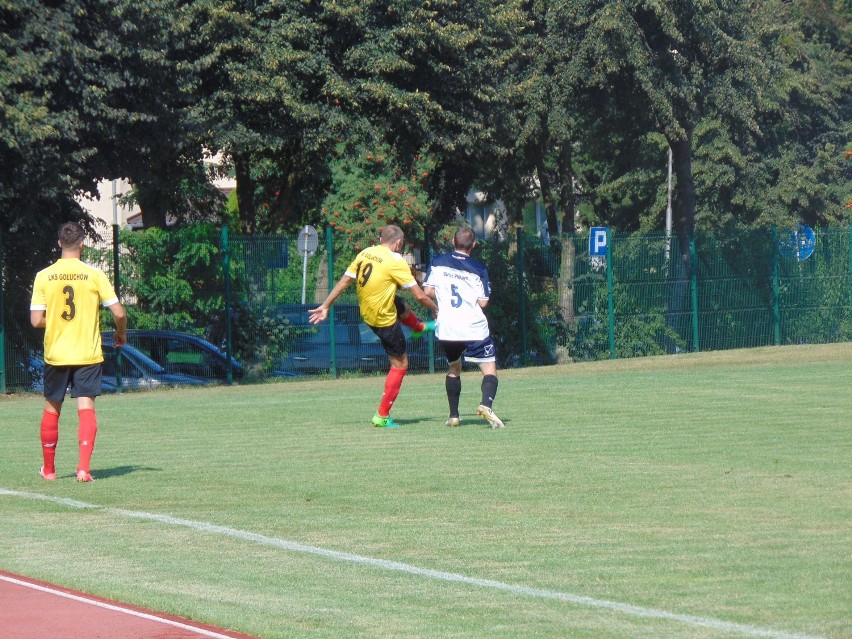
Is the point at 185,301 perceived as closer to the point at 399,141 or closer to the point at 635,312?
the point at 399,141

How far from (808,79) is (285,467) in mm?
36637

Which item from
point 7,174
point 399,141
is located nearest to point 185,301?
point 7,174

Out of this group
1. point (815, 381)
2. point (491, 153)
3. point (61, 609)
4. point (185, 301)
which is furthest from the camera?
point (491, 153)

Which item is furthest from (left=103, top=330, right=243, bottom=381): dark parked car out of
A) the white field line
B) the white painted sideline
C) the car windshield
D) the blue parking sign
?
the white field line

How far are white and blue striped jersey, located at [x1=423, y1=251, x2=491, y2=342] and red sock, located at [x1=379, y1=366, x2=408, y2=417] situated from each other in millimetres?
638

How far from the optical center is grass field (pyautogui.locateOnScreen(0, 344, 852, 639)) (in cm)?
625

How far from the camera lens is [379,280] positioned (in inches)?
552

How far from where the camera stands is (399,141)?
28.4 meters

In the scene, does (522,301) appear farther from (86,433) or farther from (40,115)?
(86,433)

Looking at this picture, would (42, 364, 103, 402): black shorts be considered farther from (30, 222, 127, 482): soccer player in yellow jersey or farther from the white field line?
the white field line

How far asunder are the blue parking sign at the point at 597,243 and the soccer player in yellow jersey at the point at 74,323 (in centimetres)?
1808

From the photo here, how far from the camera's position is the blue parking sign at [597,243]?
2795 cm

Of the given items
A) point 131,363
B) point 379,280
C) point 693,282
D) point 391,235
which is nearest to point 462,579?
point 391,235

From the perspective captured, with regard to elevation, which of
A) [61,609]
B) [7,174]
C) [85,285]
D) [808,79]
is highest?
[808,79]
